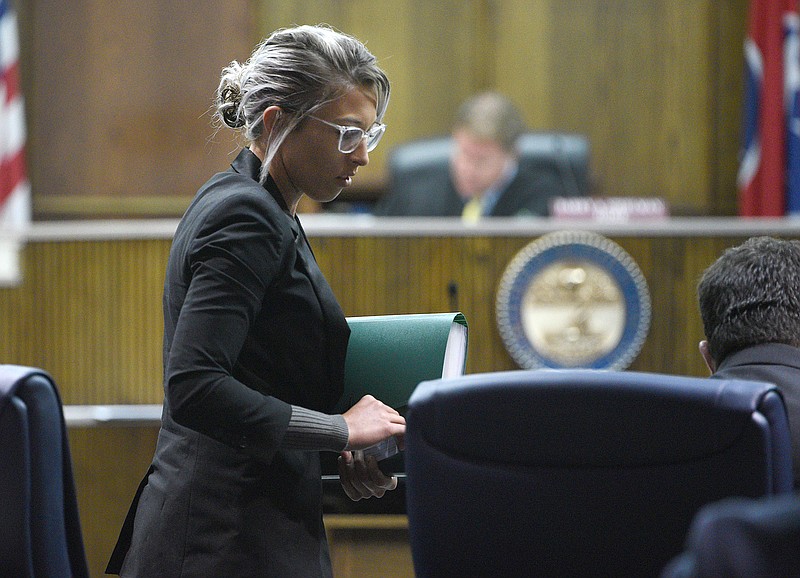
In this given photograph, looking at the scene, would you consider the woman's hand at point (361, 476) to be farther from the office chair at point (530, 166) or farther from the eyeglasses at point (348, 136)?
the office chair at point (530, 166)

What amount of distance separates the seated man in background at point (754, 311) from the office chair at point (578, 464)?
343mm

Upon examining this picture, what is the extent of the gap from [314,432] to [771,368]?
0.61m

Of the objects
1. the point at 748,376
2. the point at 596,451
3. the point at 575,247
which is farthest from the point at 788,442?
the point at 575,247

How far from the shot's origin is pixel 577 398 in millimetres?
1182

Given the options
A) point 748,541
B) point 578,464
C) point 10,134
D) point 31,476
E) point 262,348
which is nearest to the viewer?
point 748,541

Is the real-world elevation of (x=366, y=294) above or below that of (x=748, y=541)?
below

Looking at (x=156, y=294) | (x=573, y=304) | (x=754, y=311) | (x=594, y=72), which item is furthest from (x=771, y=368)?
(x=594, y=72)

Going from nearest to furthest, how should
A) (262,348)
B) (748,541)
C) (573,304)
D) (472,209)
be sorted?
(748,541), (262,348), (573,304), (472,209)

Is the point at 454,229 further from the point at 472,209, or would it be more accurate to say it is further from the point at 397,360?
the point at 397,360

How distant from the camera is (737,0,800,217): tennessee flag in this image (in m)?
4.86

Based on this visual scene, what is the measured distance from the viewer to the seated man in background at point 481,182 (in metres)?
4.19

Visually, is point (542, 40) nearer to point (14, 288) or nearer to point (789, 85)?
point (789, 85)

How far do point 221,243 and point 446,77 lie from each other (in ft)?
13.6

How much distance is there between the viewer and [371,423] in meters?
1.45
